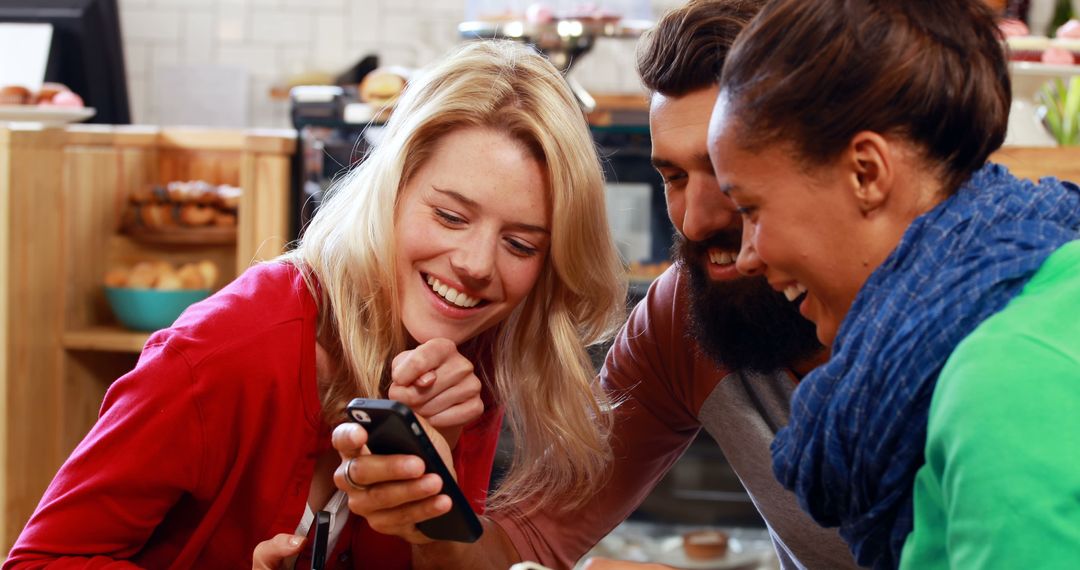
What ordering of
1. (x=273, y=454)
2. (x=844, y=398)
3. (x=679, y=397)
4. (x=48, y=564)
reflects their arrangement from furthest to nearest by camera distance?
(x=679, y=397)
(x=273, y=454)
(x=48, y=564)
(x=844, y=398)

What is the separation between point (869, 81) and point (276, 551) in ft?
2.21

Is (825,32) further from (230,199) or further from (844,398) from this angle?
(230,199)

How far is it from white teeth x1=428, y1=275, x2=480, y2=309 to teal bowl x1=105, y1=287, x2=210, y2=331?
1.39 m

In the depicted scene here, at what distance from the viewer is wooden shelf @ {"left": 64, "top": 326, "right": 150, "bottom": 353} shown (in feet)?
8.02

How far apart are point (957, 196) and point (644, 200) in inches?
71.4

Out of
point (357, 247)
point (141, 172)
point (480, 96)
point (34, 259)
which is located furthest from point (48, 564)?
point (141, 172)

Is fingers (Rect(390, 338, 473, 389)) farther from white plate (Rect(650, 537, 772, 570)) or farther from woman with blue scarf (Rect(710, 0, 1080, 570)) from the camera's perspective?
white plate (Rect(650, 537, 772, 570))

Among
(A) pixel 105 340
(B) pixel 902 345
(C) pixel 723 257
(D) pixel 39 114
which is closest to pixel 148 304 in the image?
(A) pixel 105 340

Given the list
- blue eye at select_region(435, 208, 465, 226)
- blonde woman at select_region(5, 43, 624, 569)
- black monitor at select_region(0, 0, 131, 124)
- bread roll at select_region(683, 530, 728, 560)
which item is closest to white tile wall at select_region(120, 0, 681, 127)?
black monitor at select_region(0, 0, 131, 124)

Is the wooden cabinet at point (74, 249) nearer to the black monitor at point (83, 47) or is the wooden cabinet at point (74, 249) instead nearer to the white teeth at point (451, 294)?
the black monitor at point (83, 47)

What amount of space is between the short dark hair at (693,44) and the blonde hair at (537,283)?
0.12 metres

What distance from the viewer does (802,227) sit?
78 cm

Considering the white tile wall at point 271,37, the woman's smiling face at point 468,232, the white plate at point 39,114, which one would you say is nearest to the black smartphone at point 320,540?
the woman's smiling face at point 468,232

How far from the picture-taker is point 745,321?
127 cm
